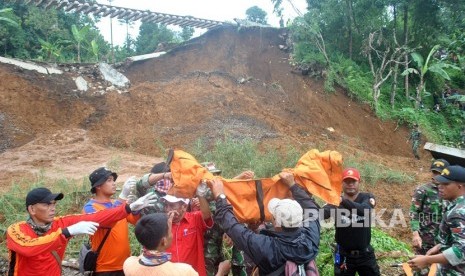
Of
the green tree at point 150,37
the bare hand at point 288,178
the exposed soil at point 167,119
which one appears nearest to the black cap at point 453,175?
the bare hand at point 288,178

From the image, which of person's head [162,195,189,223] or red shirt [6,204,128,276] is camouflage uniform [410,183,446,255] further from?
red shirt [6,204,128,276]

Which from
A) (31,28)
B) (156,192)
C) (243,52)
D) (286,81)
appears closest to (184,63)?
→ (243,52)

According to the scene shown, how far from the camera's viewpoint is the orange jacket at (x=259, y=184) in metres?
2.75

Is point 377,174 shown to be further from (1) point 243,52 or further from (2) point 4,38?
(2) point 4,38

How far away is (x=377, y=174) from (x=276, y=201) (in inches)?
248

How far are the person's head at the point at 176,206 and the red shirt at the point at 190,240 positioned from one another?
0.05 meters

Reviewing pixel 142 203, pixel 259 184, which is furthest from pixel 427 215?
pixel 142 203

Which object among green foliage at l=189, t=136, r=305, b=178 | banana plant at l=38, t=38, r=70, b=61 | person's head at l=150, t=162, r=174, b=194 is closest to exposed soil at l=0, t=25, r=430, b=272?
green foliage at l=189, t=136, r=305, b=178

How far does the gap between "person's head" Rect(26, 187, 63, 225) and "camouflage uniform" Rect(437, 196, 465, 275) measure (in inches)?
105

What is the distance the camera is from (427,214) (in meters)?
3.60

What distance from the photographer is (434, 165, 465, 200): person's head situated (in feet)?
9.12

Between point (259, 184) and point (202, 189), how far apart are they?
0.41 m

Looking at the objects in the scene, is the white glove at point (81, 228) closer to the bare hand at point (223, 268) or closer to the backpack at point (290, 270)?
the bare hand at point (223, 268)

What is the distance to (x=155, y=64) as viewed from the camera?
1619 cm
